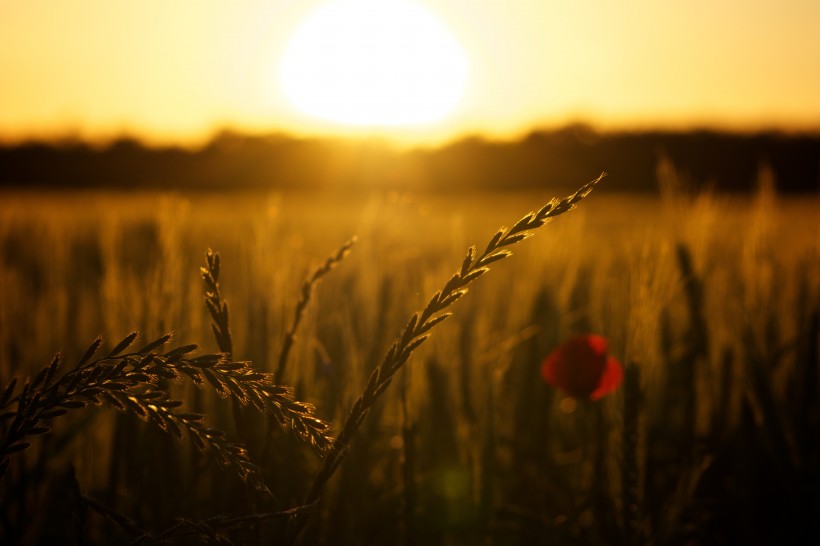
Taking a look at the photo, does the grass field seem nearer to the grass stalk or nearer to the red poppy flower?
the red poppy flower

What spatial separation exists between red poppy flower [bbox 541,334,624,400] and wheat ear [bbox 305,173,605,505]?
0.50 m

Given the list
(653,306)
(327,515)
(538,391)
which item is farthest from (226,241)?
(653,306)

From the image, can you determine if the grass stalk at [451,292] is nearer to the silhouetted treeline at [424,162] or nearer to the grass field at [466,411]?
the grass field at [466,411]

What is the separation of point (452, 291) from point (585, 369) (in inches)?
20.8

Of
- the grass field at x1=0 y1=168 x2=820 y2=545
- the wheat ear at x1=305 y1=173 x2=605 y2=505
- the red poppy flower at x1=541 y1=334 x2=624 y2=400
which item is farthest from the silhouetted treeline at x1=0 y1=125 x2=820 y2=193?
the wheat ear at x1=305 y1=173 x2=605 y2=505

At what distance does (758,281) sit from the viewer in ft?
3.56

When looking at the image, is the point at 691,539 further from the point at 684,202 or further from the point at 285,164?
the point at 285,164

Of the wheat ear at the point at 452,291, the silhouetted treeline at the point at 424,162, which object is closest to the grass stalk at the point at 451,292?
the wheat ear at the point at 452,291

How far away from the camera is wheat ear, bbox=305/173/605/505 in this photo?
0.39m

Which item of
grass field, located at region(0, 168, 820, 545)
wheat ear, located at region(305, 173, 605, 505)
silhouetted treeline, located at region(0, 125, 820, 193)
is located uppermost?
silhouetted treeline, located at region(0, 125, 820, 193)

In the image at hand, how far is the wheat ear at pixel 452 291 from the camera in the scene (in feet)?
1.28

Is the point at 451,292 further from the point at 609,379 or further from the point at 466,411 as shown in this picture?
the point at 466,411

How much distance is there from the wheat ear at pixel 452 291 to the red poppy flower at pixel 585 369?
50cm

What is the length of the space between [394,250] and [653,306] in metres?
0.43
